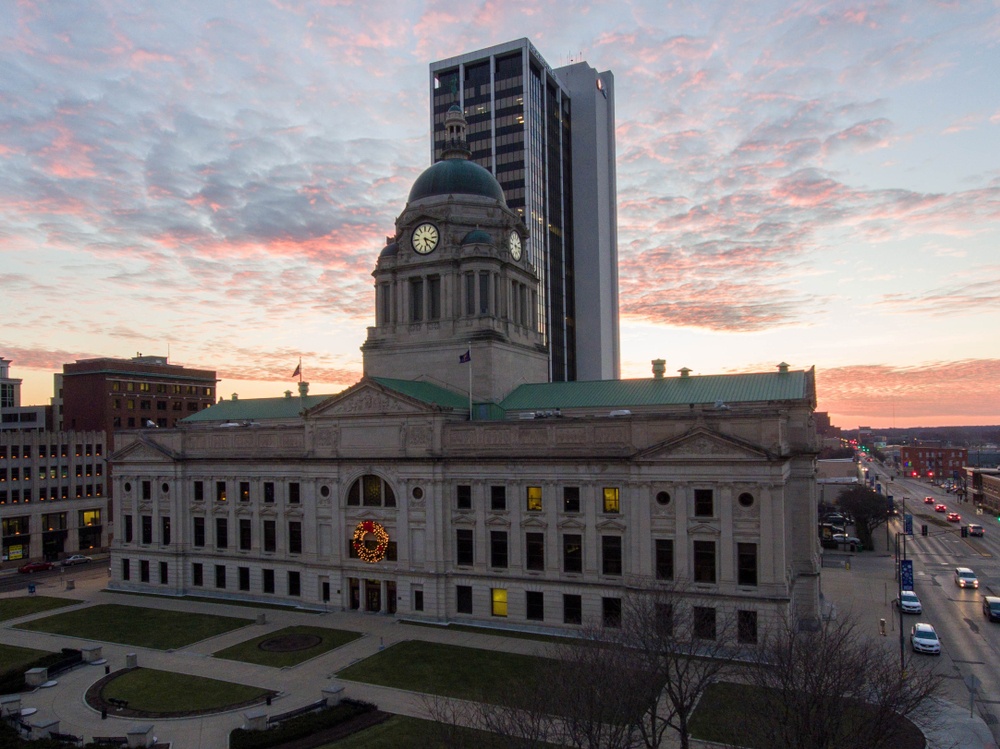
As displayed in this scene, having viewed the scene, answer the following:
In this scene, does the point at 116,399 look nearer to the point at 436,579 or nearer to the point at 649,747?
the point at 436,579

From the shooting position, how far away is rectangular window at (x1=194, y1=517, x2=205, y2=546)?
65.9 m

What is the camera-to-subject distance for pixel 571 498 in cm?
5097

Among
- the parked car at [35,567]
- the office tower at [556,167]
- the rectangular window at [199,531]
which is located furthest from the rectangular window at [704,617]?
the office tower at [556,167]

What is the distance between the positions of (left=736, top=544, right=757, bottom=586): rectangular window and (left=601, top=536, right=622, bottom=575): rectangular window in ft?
25.3

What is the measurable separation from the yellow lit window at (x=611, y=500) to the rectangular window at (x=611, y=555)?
75.6 inches

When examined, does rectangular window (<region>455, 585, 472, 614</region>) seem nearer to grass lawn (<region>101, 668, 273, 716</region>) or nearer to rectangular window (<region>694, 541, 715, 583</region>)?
rectangular window (<region>694, 541, 715, 583</region>)

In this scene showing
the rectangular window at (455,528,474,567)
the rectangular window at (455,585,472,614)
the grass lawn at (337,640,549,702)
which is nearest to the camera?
the grass lawn at (337,640,549,702)

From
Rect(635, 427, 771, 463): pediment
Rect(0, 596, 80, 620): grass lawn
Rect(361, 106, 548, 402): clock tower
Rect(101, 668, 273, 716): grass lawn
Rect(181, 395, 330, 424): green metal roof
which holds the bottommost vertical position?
Rect(0, 596, 80, 620): grass lawn

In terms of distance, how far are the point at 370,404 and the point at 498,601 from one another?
17.8 metres

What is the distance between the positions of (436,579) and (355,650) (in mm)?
8946

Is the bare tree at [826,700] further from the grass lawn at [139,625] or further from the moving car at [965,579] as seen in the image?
→ the moving car at [965,579]

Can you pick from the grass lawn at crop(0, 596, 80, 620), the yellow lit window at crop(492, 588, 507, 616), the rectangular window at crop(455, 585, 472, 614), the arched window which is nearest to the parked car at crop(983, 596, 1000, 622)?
the yellow lit window at crop(492, 588, 507, 616)

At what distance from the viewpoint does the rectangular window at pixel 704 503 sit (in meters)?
46.4

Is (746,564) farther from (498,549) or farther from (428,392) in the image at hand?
(428,392)
